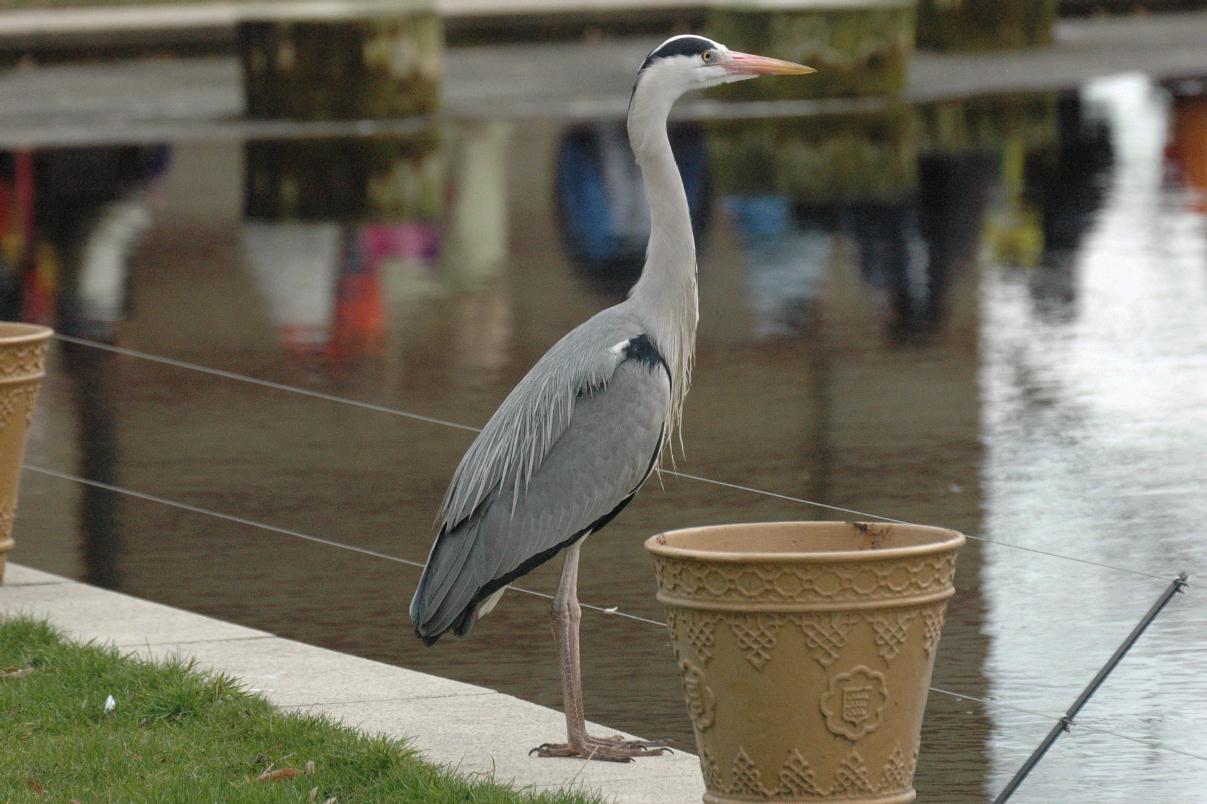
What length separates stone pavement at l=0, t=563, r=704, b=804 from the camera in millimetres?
6148

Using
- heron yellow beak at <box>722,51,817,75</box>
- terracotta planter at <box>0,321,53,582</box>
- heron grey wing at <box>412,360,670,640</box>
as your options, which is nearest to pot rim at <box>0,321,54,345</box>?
terracotta planter at <box>0,321,53,582</box>

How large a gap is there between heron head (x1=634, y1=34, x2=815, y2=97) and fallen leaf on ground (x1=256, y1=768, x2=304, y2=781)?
2128 mm

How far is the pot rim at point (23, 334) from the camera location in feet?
26.8

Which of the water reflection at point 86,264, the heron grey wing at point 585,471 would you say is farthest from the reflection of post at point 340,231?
the heron grey wing at point 585,471

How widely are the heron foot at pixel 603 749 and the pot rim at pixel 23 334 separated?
284 cm

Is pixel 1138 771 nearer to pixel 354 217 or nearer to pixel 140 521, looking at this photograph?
pixel 140 521

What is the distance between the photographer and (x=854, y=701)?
5.28 m

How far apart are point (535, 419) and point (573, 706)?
2.56ft

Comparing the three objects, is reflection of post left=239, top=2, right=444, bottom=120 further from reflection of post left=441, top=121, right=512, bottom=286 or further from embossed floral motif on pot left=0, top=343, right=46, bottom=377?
embossed floral motif on pot left=0, top=343, right=46, bottom=377

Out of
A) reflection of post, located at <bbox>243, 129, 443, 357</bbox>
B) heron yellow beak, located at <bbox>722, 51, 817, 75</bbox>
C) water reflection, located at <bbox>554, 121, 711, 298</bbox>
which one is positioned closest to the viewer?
heron yellow beak, located at <bbox>722, 51, 817, 75</bbox>

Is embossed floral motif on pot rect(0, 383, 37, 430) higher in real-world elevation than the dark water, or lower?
higher

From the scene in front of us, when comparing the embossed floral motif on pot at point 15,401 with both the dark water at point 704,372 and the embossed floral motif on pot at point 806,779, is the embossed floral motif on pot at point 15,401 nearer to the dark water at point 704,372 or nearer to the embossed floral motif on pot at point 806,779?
the dark water at point 704,372

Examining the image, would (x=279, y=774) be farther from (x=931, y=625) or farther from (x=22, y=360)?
(x=22, y=360)

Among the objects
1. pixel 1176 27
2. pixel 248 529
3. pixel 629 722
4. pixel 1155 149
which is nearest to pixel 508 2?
pixel 1176 27
